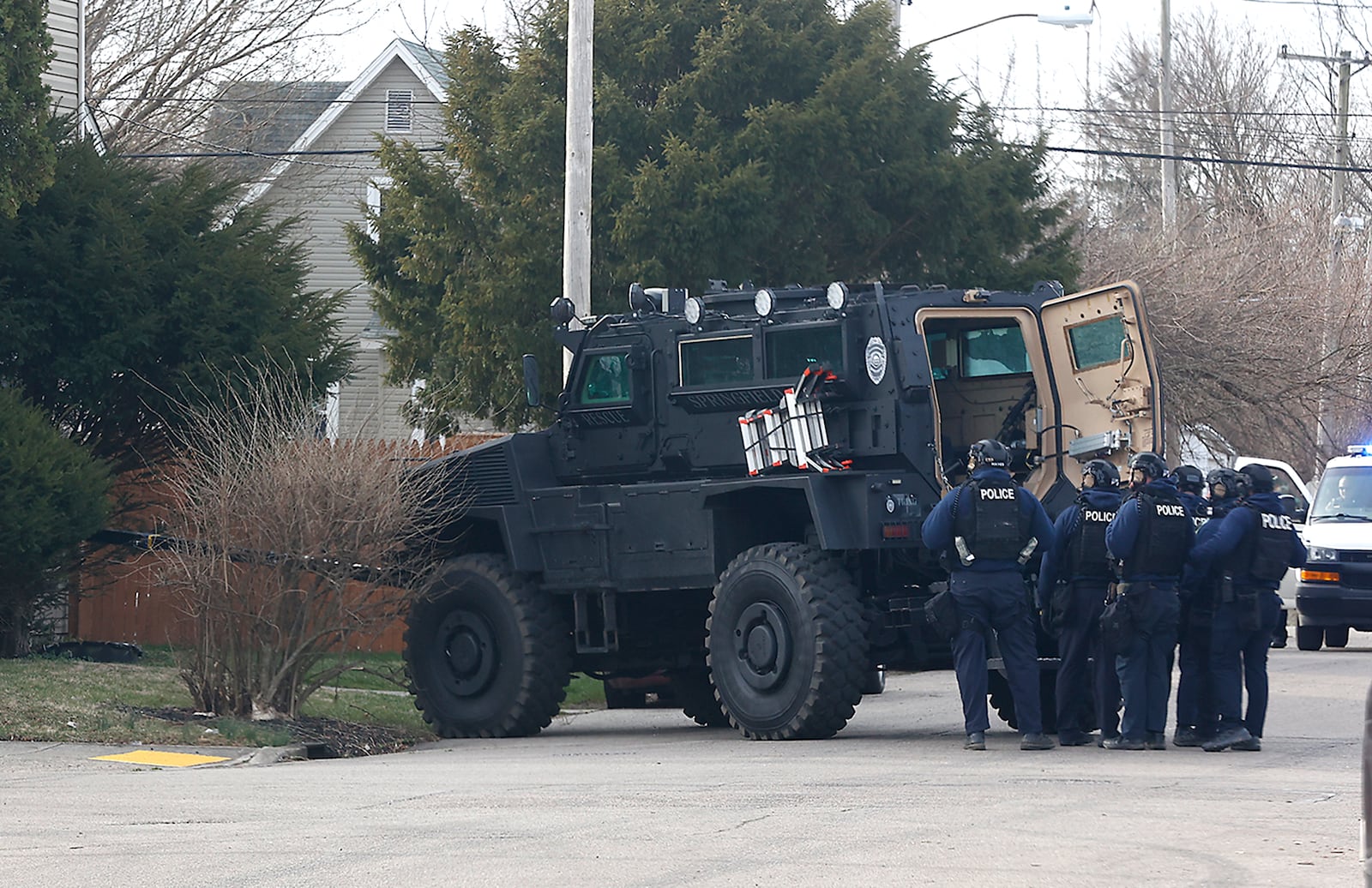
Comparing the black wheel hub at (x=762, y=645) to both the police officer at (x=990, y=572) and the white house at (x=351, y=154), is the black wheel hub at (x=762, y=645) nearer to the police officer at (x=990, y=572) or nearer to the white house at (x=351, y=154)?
the police officer at (x=990, y=572)

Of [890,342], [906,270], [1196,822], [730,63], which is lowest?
[1196,822]

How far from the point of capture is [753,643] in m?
13.1

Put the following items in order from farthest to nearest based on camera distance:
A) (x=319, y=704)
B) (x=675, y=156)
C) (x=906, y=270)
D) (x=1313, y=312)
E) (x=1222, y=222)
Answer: (x=1222, y=222) < (x=1313, y=312) < (x=906, y=270) < (x=675, y=156) < (x=319, y=704)

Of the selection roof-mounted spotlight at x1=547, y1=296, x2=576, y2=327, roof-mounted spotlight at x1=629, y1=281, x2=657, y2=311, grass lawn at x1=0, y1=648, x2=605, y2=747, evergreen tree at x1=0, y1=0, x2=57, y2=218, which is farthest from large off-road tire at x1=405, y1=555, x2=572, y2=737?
evergreen tree at x1=0, y1=0, x2=57, y2=218

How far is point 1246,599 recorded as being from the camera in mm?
12398

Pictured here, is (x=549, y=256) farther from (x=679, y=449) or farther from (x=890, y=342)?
(x=890, y=342)

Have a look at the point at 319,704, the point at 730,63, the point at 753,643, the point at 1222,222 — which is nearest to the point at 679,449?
the point at 753,643

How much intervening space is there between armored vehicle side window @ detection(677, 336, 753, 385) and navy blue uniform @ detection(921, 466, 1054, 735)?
7.14 feet

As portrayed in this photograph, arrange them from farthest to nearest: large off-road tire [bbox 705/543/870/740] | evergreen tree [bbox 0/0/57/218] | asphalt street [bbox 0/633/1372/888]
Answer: evergreen tree [bbox 0/0/57/218] → large off-road tire [bbox 705/543/870/740] → asphalt street [bbox 0/633/1372/888]

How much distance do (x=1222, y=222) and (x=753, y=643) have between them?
72.2 ft

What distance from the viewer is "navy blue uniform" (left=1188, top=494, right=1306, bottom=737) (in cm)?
1238

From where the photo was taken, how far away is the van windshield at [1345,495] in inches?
855

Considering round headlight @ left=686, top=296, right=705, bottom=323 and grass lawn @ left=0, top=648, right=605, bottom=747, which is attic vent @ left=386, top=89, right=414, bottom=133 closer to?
grass lawn @ left=0, top=648, right=605, bottom=747

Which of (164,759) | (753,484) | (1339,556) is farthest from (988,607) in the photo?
(1339,556)
